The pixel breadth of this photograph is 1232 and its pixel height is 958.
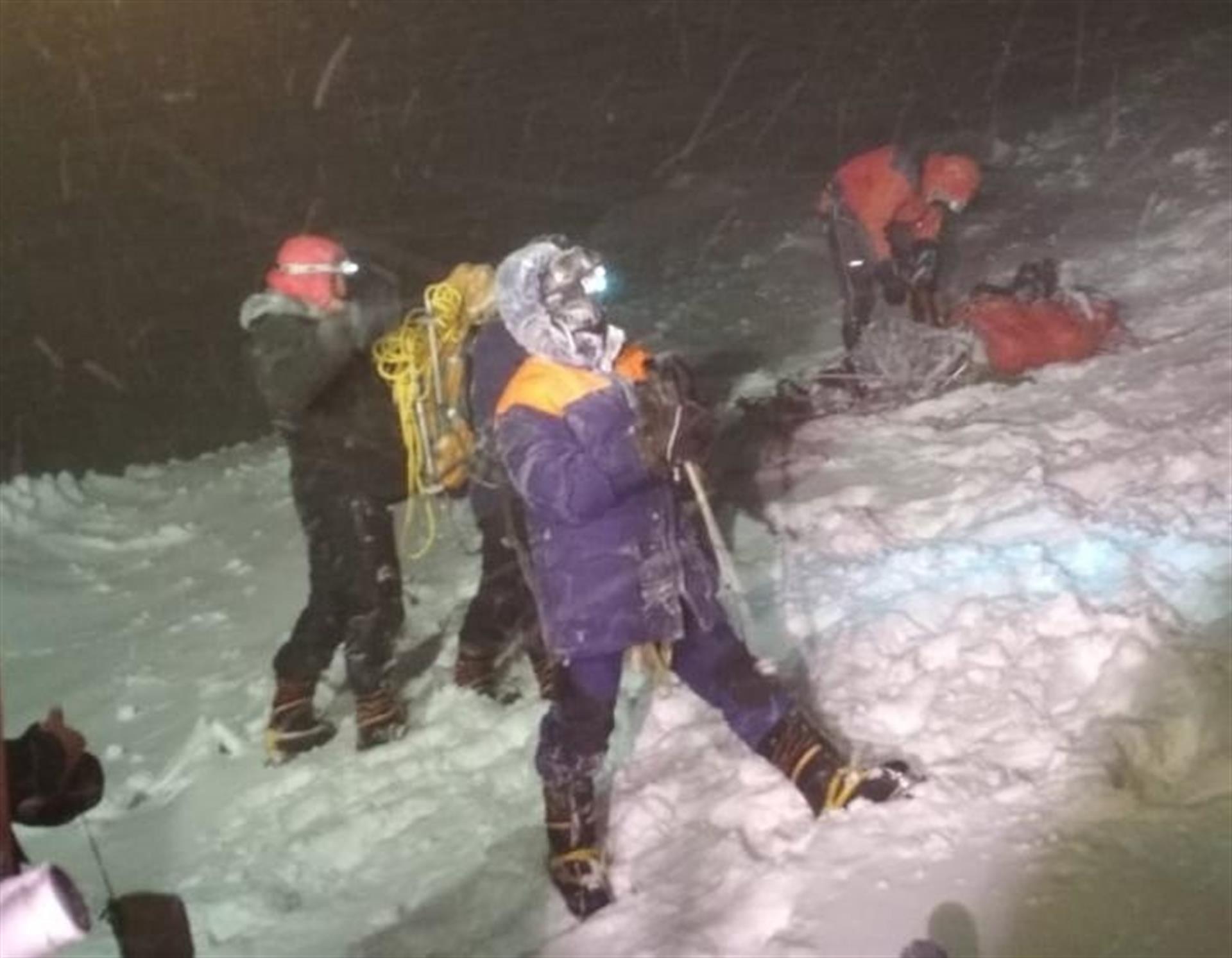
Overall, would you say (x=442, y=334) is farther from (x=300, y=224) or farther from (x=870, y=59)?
(x=870, y=59)

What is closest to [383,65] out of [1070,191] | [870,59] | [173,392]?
[870,59]

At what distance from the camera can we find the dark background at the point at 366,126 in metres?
19.0

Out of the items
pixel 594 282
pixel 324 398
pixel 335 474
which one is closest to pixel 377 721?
pixel 335 474

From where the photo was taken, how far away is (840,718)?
5094 millimetres

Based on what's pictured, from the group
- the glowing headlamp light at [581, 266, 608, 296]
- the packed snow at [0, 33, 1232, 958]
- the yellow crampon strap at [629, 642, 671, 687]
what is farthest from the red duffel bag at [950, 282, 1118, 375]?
the glowing headlamp light at [581, 266, 608, 296]

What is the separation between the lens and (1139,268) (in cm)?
968

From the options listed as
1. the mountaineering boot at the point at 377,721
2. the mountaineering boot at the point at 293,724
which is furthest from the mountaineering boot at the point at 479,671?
the mountaineering boot at the point at 293,724

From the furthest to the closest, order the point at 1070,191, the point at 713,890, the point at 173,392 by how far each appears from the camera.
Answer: the point at 173,392 → the point at 1070,191 → the point at 713,890

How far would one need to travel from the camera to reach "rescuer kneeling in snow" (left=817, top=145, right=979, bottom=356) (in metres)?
8.29

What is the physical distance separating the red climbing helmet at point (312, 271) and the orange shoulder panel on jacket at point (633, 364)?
1.57 m

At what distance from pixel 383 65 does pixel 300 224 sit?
1302 cm

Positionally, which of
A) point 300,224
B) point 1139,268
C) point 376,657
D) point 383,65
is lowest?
point 376,657

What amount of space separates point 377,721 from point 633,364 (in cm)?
238

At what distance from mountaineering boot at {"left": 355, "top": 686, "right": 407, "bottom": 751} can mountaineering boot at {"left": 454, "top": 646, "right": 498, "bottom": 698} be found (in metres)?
0.31
